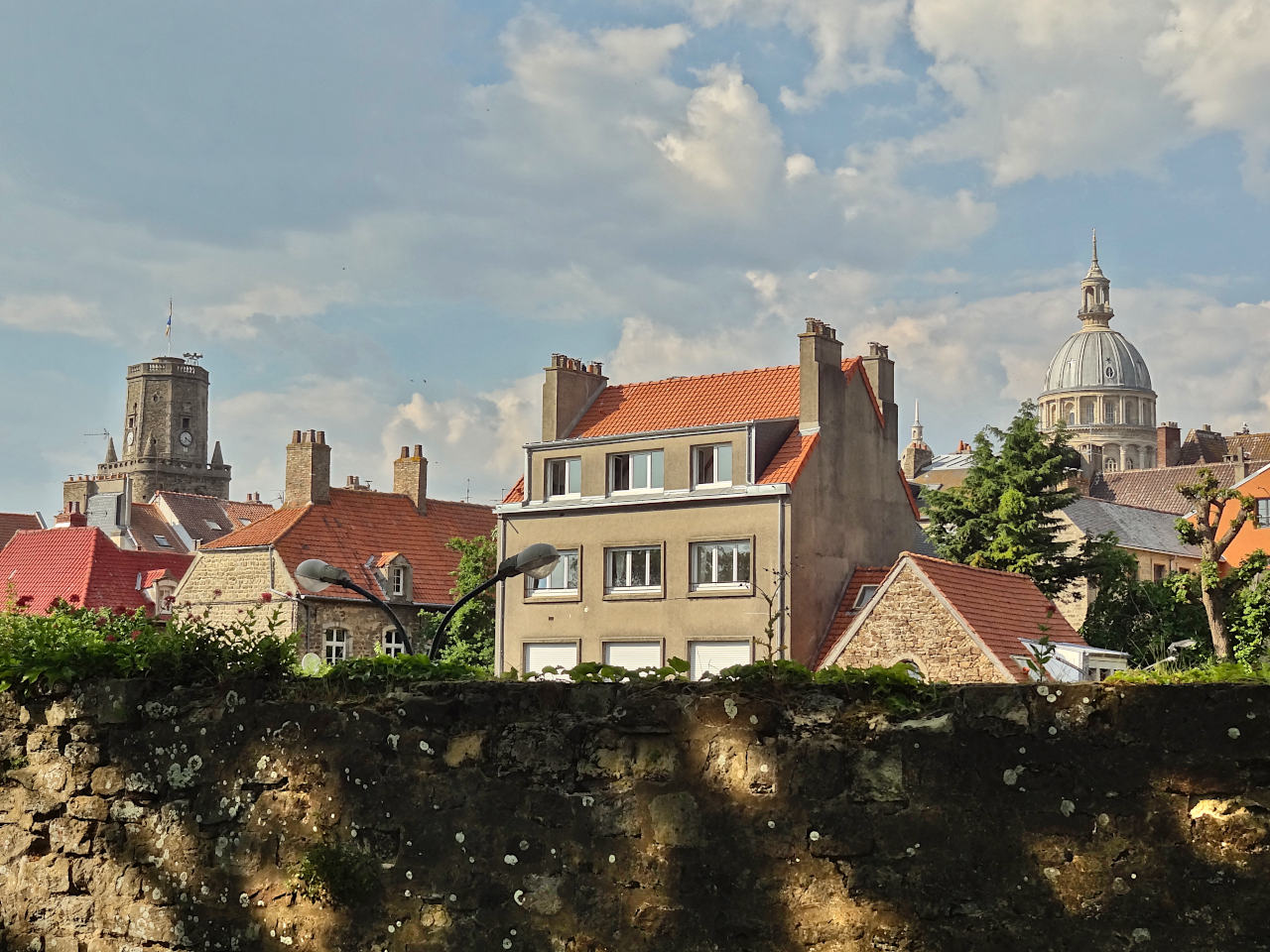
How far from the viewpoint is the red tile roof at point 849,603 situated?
41.3 metres

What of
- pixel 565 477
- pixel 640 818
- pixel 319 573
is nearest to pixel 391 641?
pixel 565 477

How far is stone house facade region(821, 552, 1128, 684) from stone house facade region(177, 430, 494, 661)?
21075 millimetres

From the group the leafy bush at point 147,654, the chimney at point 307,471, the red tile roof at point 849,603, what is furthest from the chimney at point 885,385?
the leafy bush at point 147,654

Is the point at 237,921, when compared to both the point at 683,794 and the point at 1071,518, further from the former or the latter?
the point at 1071,518

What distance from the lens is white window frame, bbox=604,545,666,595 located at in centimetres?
4325

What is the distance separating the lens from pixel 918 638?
110 ft

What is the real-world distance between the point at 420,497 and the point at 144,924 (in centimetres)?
5390

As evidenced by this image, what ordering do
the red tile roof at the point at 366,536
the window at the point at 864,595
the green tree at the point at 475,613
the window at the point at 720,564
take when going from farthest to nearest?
the red tile roof at the point at 366,536
the green tree at the point at 475,613
the window at the point at 864,595
the window at the point at 720,564

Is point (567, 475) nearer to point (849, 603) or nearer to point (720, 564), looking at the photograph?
point (720, 564)

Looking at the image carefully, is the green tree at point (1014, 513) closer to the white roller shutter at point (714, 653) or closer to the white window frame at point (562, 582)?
the white roller shutter at point (714, 653)

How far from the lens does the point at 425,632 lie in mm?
54125

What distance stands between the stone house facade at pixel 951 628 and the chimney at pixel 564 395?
1524 centimetres

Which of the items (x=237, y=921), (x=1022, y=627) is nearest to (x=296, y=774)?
(x=237, y=921)

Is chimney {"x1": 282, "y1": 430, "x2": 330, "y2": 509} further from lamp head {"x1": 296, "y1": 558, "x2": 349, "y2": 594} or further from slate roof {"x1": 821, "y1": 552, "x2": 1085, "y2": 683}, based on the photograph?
lamp head {"x1": 296, "y1": 558, "x2": 349, "y2": 594}
